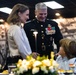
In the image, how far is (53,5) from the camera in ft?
32.9

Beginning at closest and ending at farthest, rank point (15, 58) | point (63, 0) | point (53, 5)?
point (15, 58), point (63, 0), point (53, 5)

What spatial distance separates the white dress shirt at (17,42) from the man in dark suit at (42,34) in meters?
0.61

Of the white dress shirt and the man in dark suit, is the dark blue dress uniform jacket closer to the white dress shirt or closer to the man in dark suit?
the man in dark suit

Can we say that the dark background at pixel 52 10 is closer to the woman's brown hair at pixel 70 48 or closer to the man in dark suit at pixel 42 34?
the man in dark suit at pixel 42 34

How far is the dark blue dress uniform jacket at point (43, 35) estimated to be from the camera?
3.39m

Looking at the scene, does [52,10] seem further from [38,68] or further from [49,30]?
[38,68]

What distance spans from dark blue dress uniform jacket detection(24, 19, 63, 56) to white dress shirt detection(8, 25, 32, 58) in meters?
0.61

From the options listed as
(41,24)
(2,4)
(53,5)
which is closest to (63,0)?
(53,5)

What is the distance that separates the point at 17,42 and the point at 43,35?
0.77 meters

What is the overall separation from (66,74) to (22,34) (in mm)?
894

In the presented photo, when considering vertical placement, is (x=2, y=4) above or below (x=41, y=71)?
above

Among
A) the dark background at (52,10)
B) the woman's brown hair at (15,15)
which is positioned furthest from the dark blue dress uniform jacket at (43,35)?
the dark background at (52,10)

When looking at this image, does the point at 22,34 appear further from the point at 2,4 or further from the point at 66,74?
the point at 2,4

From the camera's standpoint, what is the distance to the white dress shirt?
2711 mm
